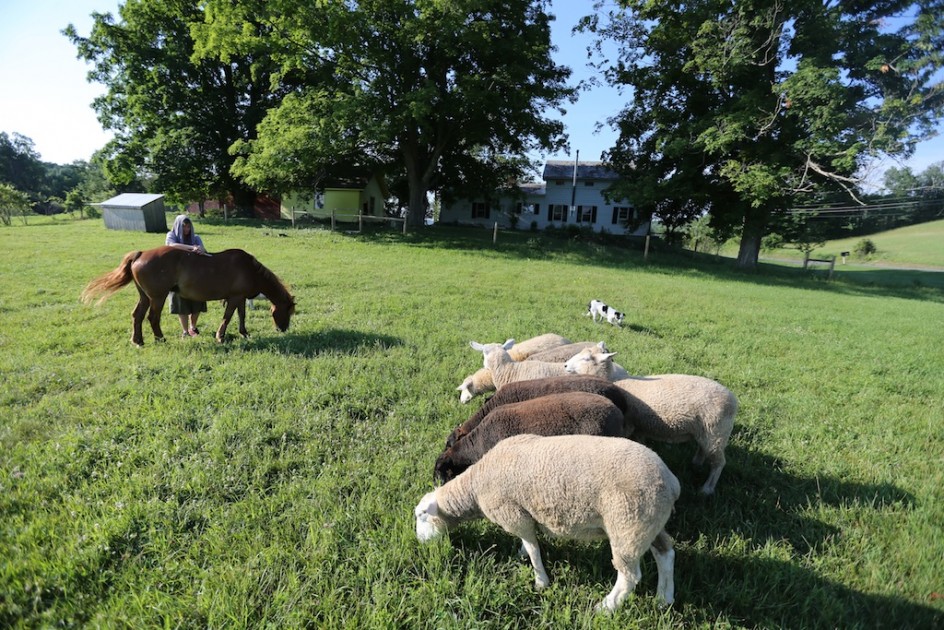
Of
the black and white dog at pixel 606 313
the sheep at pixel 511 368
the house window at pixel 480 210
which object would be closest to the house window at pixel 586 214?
the house window at pixel 480 210

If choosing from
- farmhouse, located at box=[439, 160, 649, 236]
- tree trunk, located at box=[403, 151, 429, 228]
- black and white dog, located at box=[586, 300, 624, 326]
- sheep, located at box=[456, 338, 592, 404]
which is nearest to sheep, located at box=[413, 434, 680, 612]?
sheep, located at box=[456, 338, 592, 404]

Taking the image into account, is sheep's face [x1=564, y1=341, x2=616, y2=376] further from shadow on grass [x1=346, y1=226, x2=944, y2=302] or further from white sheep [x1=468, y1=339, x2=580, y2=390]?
shadow on grass [x1=346, y1=226, x2=944, y2=302]

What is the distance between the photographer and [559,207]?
42.4 meters

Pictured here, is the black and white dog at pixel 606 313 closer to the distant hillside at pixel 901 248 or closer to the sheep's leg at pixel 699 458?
the sheep's leg at pixel 699 458

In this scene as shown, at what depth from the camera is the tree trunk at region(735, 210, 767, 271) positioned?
74.9 ft

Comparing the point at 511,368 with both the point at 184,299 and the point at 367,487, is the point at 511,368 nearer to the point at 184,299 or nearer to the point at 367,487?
the point at 367,487

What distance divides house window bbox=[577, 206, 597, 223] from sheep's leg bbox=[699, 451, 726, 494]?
41499mm

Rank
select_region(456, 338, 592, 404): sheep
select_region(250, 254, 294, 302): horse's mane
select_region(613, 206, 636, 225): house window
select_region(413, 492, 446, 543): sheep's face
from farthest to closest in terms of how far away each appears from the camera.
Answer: select_region(613, 206, 636, 225): house window
select_region(250, 254, 294, 302): horse's mane
select_region(456, 338, 592, 404): sheep
select_region(413, 492, 446, 543): sheep's face

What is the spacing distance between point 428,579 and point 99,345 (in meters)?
6.51

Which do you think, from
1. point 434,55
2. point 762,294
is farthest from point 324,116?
point 762,294

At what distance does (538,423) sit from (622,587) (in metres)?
1.10

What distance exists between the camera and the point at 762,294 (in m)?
15.3

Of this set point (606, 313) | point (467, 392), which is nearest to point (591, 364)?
point (467, 392)

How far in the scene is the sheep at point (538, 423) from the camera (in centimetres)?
293
